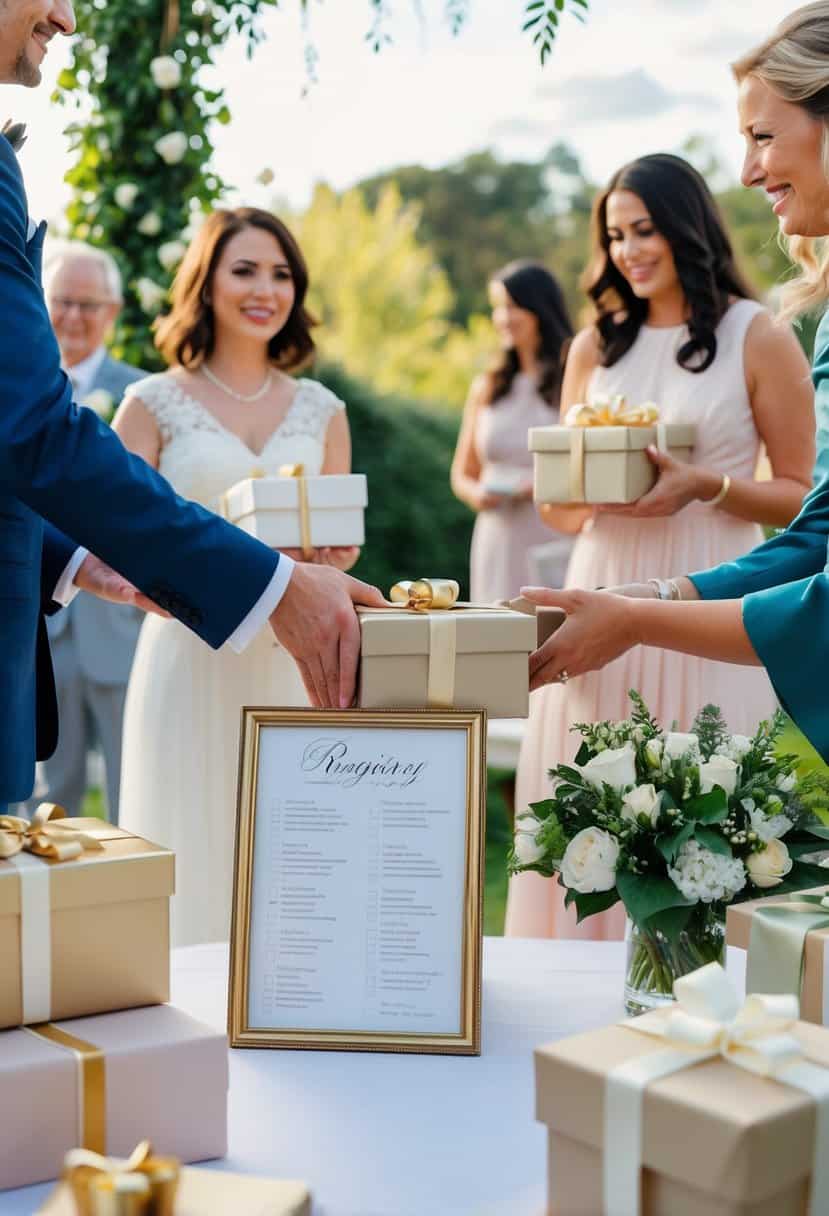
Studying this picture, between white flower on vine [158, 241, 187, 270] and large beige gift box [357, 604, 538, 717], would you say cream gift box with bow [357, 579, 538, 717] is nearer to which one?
large beige gift box [357, 604, 538, 717]

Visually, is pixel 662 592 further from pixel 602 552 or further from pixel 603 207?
A: pixel 603 207

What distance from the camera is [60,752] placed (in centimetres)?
517

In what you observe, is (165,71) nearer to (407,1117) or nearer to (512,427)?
(512,427)

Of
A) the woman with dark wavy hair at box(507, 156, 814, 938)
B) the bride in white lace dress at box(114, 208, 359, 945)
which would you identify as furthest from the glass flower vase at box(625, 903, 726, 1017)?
the bride in white lace dress at box(114, 208, 359, 945)

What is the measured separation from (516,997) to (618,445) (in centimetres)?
173

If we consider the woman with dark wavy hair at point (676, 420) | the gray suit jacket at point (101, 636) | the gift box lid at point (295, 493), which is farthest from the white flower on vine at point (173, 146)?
the gift box lid at point (295, 493)

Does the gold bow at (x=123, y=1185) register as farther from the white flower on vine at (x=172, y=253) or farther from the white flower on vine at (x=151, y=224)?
the white flower on vine at (x=151, y=224)

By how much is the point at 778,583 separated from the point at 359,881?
989 millimetres

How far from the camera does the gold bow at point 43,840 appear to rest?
1384mm

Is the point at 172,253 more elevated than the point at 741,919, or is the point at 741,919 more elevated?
the point at 172,253

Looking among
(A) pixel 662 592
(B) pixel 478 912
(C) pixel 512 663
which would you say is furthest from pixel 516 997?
(A) pixel 662 592

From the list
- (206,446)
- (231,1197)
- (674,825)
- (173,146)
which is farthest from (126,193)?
(231,1197)

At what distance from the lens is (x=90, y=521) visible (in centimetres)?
189

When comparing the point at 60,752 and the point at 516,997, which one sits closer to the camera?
the point at 516,997
